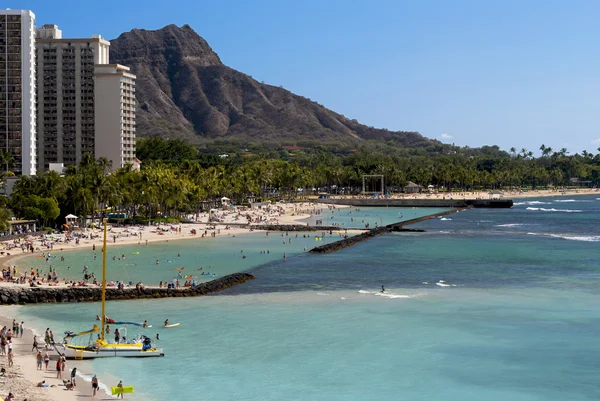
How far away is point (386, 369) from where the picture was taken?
123 ft

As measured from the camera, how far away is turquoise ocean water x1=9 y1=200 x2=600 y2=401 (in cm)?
3481

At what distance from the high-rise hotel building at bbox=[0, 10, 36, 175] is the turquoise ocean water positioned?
6084cm

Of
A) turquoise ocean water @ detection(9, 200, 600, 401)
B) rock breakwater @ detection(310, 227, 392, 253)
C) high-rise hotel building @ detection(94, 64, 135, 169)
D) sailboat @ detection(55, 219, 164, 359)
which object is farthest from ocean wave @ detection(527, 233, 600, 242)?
high-rise hotel building @ detection(94, 64, 135, 169)

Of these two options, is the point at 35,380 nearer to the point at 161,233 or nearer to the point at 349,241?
the point at 349,241

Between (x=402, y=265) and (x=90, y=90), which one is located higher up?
(x=90, y=90)

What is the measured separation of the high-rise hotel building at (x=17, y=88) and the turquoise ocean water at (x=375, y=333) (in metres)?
60.8

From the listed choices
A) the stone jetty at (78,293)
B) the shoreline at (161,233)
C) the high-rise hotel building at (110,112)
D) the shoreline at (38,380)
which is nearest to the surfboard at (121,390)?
the shoreline at (38,380)

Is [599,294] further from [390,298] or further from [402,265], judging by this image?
[402,265]

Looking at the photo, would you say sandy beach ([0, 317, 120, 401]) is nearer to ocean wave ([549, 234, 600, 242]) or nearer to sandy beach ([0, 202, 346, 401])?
sandy beach ([0, 202, 346, 401])

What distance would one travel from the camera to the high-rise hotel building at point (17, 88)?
117938 mm

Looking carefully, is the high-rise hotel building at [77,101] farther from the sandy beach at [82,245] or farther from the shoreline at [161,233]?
the shoreline at [161,233]

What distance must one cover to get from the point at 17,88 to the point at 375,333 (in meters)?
94.2

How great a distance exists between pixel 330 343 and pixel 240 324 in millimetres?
6533

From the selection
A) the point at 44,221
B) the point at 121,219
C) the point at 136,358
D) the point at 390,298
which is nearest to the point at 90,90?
the point at 121,219
